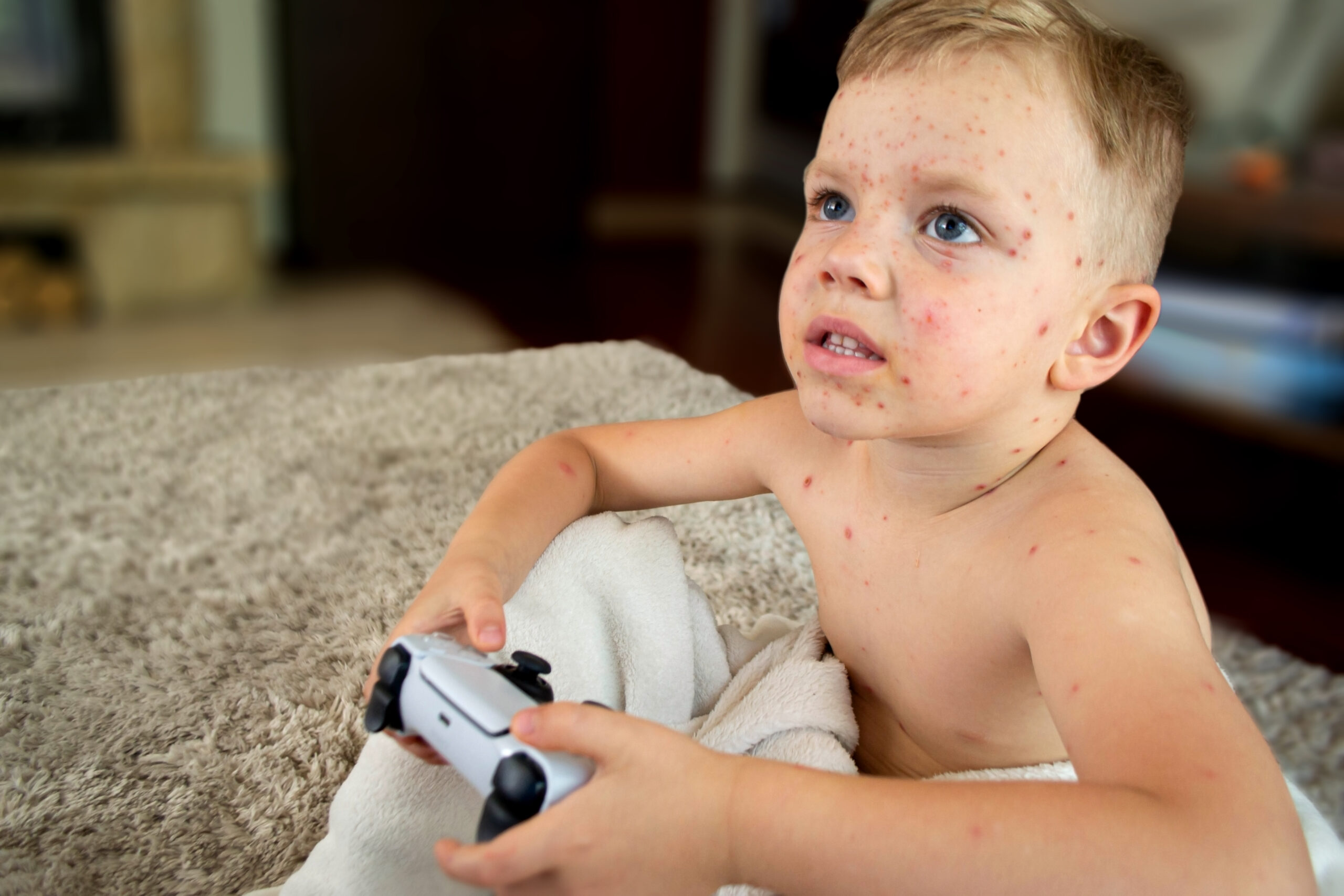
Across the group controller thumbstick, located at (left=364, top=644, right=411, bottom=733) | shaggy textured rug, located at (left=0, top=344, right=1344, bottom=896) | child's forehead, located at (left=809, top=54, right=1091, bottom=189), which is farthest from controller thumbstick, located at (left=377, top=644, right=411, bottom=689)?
child's forehead, located at (left=809, top=54, right=1091, bottom=189)

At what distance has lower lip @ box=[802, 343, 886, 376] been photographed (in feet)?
1.61

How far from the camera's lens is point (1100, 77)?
498 millimetres

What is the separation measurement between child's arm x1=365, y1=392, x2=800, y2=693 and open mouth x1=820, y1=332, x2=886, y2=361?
16 centimetres

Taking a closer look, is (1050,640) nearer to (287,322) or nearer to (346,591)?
(346,591)

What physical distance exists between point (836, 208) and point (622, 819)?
290 millimetres

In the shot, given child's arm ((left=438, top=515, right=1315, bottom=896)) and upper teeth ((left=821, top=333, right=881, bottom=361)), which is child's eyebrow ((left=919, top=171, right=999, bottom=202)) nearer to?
upper teeth ((left=821, top=333, right=881, bottom=361))

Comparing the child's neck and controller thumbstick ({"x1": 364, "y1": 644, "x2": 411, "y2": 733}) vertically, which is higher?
the child's neck

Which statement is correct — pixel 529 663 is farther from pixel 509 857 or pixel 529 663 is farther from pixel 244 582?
pixel 244 582

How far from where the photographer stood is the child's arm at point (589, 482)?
1.89ft

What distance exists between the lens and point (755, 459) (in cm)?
68

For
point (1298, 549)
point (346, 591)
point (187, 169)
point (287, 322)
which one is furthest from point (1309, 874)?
point (187, 169)

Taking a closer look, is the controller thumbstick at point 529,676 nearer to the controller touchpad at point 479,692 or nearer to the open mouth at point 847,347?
the controller touchpad at point 479,692

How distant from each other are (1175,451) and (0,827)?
5.46ft

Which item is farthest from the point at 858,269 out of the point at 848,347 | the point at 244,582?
the point at 244,582
